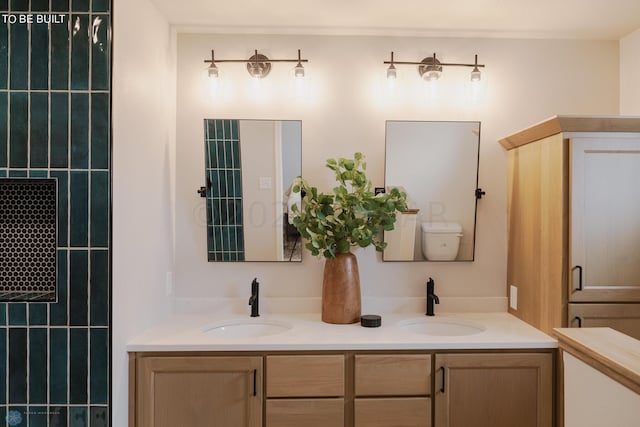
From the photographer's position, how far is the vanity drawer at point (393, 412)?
193 centimetres

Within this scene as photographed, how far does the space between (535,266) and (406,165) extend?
33.3 inches

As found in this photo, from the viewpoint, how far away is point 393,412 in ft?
6.37

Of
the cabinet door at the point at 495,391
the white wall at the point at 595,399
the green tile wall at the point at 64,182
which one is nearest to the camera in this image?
the white wall at the point at 595,399

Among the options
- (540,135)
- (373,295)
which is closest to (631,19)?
(540,135)

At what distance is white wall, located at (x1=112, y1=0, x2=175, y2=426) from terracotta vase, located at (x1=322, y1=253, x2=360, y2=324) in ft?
2.84

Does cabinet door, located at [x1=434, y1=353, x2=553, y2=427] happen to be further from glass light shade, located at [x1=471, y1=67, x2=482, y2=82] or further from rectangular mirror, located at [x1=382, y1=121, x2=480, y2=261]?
glass light shade, located at [x1=471, y1=67, x2=482, y2=82]

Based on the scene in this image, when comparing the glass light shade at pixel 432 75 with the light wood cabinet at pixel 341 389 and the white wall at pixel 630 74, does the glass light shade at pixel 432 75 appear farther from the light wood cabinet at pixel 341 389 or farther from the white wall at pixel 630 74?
the light wood cabinet at pixel 341 389

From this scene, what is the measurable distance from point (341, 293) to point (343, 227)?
34 centimetres

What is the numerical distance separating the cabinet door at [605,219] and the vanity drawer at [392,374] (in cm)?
76

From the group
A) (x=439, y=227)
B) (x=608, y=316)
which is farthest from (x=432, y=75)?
(x=608, y=316)

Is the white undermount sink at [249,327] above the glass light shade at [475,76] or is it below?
below

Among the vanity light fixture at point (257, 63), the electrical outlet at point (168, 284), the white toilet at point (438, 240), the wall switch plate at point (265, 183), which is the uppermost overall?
the vanity light fixture at point (257, 63)

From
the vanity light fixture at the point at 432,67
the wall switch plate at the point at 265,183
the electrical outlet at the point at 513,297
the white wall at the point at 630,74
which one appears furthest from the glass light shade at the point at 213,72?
the white wall at the point at 630,74

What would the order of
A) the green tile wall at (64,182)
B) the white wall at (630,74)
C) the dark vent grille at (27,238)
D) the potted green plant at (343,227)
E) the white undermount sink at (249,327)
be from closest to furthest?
the green tile wall at (64,182) → the dark vent grille at (27,238) → the potted green plant at (343,227) → the white undermount sink at (249,327) → the white wall at (630,74)
